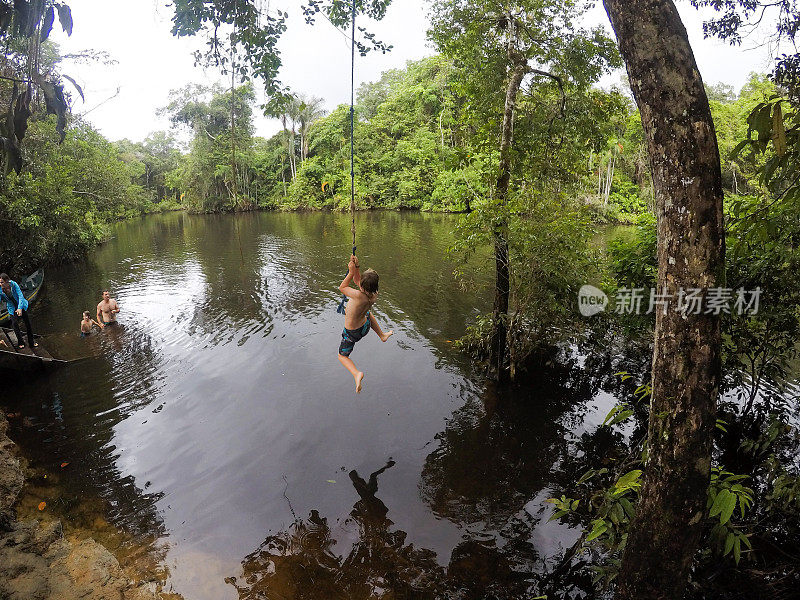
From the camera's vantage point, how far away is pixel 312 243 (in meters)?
26.6

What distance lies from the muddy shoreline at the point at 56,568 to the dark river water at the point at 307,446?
425mm

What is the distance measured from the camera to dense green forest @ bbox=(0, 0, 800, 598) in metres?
2.56

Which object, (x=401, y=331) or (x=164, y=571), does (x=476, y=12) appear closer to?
(x=401, y=331)

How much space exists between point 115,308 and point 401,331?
26.8ft

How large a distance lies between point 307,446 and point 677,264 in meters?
5.91

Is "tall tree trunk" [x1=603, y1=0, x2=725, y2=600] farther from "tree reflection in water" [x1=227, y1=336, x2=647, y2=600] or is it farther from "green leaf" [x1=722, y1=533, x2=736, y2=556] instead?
"tree reflection in water" [x1=227, y1=336, x2=647, y2=600]

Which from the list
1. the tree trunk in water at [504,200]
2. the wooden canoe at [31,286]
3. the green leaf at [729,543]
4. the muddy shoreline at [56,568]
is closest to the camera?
the green leaf at [729,543]

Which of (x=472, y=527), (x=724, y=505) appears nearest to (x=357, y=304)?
(x=472, y=527)

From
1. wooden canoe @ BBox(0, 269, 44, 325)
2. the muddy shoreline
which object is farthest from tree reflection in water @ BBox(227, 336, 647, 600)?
wooden canoe @ BBox(0, 269, 44, 325)

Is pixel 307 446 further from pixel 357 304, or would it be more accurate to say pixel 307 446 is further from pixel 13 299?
pixel 13 299

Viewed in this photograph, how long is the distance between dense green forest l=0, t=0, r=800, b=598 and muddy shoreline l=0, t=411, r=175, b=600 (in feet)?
12.0

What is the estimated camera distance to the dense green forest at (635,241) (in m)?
2.56

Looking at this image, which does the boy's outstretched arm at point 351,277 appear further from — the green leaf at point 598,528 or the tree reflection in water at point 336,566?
the green leaf at point 598,528

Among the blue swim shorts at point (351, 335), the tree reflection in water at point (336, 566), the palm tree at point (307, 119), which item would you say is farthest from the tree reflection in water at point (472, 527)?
the palm tree at point (307, 119)
